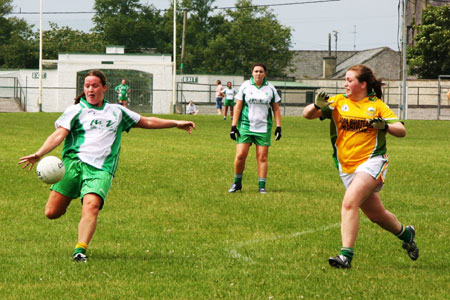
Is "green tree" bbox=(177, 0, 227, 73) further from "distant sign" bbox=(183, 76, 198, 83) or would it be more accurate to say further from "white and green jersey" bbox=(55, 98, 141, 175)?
"white and green jersey" bbox=(55, 98, 141, 175)

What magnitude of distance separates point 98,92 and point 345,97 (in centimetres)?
227

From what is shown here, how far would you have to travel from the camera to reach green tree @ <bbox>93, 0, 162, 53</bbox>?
98.5 m

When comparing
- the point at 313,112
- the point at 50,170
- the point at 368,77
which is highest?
the point at 368,77

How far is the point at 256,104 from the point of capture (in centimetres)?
1249

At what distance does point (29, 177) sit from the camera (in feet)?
46.4

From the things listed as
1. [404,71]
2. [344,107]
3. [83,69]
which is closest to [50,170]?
[344,107]

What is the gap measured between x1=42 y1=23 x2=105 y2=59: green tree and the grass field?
76179 mm

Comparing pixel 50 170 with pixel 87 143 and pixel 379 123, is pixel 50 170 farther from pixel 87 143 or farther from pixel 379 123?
pixel 379 123

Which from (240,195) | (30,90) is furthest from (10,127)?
(30,90)

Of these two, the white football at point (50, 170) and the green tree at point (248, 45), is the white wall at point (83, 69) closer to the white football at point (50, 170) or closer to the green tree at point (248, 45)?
the green tree at point (248, 45)

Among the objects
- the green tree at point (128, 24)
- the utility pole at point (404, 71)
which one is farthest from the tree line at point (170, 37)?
the utility pole at point (404, 71)

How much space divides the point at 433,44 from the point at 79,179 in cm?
5472

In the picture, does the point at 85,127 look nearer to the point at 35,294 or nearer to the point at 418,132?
the point at 35,294

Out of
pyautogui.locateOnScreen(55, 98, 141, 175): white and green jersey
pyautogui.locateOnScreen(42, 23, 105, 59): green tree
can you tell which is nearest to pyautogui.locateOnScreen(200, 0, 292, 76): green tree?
pyautogui.locateOnScreen(42, 23, 105, 59): green tree
